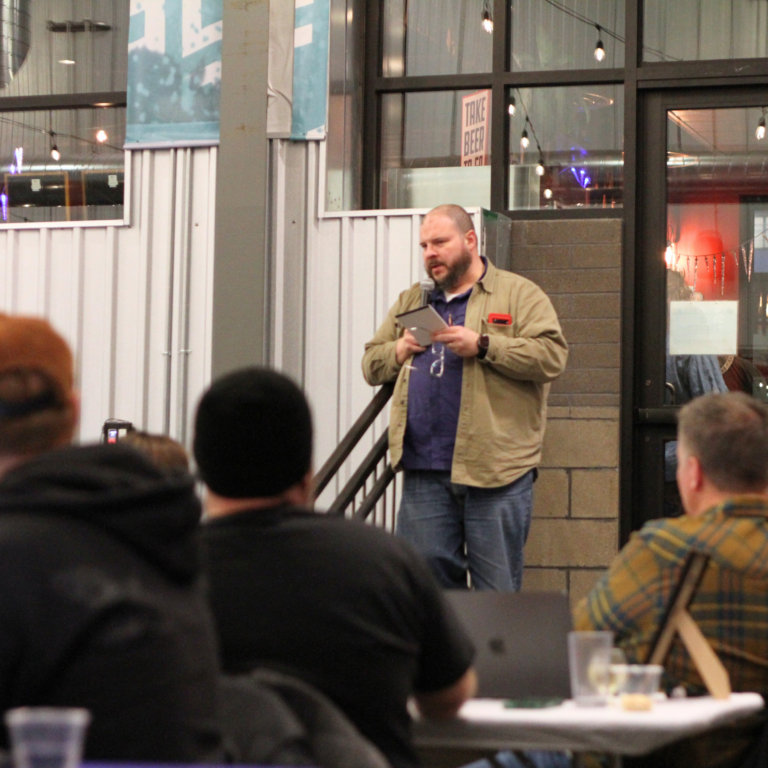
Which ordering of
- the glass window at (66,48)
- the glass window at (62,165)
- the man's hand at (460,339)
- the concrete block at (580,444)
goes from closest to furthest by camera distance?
1. the man's hand at (460,339)
2. the concrete block at (580,444)
3. the glass window at (62,165)
4. the glass window at (66,48)

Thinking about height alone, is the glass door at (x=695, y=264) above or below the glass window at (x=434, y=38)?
below

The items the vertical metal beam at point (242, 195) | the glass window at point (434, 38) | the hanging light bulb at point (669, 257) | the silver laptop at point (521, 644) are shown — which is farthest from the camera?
the glass window at point (434, 38)

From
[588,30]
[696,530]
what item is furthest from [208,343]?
[696,530]

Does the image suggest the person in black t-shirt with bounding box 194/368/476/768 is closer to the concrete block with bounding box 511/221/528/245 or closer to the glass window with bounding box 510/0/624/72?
the concrete block with bounding box 511/221/528/245

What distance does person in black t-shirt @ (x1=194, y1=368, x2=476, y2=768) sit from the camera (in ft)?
6.39

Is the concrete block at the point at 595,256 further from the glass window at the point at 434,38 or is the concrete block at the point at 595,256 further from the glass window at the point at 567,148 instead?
the glass window at the point at 434,38

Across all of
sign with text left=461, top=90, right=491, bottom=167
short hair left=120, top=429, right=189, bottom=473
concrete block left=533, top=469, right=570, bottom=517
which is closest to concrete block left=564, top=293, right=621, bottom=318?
concrete block left=533, top=469, right=570, bottom=517

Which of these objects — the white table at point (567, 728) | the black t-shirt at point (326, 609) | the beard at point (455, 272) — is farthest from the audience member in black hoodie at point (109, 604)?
the beard at point (455, 272)

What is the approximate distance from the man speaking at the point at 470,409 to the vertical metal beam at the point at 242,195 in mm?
996

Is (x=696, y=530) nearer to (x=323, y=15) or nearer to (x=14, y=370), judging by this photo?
(x=14, y=370)

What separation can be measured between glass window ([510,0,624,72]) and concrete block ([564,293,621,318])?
1.28 metres

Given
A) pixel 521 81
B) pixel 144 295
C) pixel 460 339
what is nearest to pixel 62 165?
pixel 144 295

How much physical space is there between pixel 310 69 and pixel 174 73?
2.33ft

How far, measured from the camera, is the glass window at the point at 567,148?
6.46m
